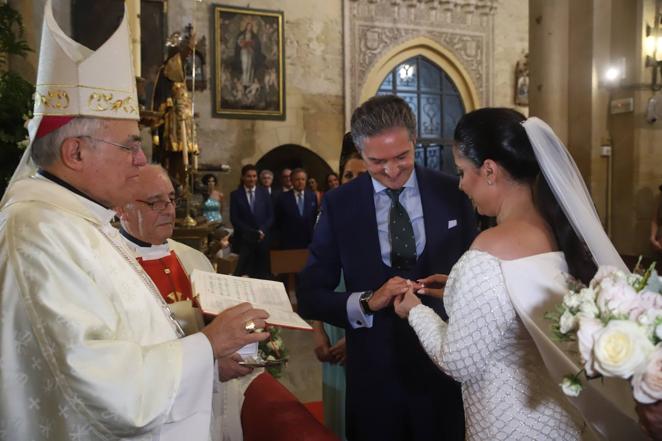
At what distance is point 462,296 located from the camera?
61.6 inches

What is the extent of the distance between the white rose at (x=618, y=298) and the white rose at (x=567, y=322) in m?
0.06

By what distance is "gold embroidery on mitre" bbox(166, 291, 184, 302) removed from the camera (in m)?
2.49

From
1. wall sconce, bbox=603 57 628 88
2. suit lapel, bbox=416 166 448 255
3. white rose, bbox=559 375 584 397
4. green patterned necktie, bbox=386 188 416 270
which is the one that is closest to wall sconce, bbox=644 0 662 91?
wall sconce, bbox=603 57 628 88

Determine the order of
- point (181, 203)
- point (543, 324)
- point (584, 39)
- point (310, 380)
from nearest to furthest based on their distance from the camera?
1. point (543, 324)
2. point (310, 380)
3. point (181, 203)
4. point (584, 39)

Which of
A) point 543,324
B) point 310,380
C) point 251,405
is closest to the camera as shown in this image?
point 543,324

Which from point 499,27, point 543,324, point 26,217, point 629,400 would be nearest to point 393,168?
point 543,324

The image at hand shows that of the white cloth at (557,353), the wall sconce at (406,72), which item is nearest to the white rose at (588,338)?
the white cloth at (557,353)

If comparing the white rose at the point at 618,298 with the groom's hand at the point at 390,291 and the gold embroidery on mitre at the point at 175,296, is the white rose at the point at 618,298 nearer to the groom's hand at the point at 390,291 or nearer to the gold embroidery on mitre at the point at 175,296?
the groom's hand at the point at 390,291

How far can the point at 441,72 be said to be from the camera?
1261 centimetres

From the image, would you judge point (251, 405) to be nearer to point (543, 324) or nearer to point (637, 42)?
point (543, 324)

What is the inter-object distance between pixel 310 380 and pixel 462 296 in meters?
3.66

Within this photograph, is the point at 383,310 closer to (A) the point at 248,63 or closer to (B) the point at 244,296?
(B) the point at 244,296

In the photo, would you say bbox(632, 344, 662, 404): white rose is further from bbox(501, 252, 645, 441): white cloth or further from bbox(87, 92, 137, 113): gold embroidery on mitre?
bbox(87, 92, 137, 113): gold embroidery on mitre

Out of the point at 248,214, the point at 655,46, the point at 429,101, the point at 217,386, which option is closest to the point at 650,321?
the point at 217,386
